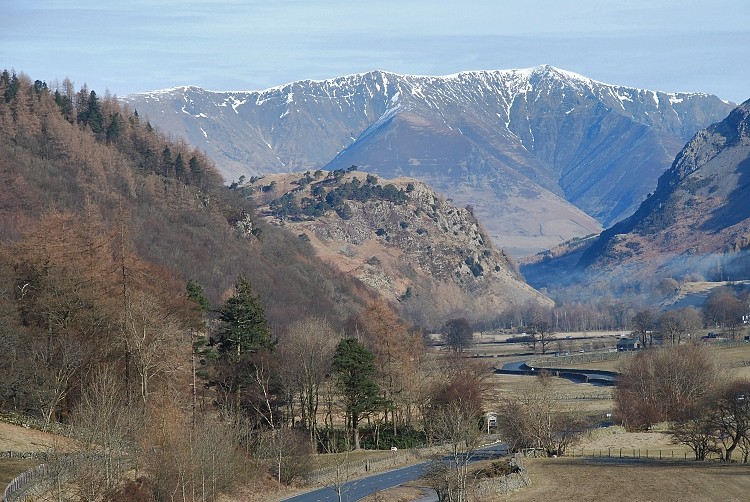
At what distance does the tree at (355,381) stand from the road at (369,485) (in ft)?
26.9

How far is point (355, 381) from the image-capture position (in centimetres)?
8762

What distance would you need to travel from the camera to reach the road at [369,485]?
66.2 metres

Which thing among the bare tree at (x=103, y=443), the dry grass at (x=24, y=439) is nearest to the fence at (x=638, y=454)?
the bare tree at (x=103, y=443)

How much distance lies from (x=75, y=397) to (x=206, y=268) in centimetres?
9329

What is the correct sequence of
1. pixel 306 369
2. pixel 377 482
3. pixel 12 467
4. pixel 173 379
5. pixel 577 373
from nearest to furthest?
pixel 12 467 < pixel 377 482 < pixel 173 379 < pixel 306 369 < pixel 577 373

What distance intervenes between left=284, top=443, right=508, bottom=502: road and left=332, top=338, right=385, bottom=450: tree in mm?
8185

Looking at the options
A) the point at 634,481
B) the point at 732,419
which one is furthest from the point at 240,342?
the point at 732,419

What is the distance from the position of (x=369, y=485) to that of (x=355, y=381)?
1725 centimetres

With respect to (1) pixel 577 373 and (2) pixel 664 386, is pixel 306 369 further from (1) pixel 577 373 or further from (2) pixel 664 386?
(1) pixel 577 373

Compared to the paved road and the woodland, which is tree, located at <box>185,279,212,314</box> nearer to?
the woodland

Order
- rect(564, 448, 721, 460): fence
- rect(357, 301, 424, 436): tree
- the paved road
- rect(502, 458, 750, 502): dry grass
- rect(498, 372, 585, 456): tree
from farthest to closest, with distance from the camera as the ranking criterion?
the paved road → rect(357, 301, 424, 436): tree → rect(498, 372, 585, 456): tree → rect(564, 448, 721, 460): fence → rect(502, 458, 750, 502): dry grass

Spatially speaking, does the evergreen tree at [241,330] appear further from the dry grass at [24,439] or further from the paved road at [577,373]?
the paved road at [577,373]

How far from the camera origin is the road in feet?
217

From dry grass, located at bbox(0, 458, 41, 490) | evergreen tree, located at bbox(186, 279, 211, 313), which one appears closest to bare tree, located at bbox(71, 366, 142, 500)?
dry grass, located at bbox(0, 458, 41, 490)
